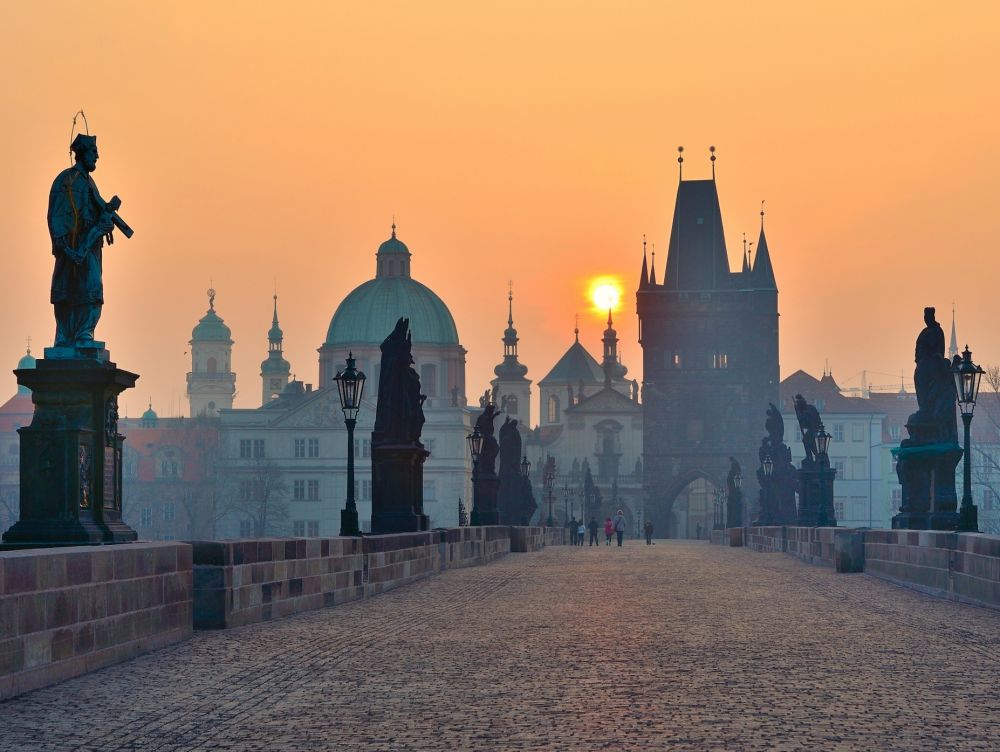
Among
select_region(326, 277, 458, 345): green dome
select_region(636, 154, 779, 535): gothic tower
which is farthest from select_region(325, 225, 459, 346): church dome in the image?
select_region(636, 154, 779, 535): gothic tower

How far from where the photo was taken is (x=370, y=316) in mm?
149750

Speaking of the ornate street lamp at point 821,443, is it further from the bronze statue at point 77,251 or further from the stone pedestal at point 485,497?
the bronze statue at point 77,251

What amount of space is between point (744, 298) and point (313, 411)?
34.0m

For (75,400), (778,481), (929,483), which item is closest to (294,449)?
(778,481)

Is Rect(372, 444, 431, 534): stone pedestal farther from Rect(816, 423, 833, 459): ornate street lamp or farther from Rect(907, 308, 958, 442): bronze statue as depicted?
Rect(816, 423, 833, 459): ornate street lamp

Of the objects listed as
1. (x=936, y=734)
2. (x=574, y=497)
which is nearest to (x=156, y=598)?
(x=936, y=734)

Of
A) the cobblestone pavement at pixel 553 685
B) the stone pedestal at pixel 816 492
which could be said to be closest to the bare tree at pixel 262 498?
the stone pedestal at pixel 816 492

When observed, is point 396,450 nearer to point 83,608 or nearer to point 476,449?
point 476,449

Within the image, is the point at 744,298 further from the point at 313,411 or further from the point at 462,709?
the point at 462,709

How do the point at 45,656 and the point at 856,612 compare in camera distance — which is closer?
the point at 45,656

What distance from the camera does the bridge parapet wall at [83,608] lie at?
11531 mm

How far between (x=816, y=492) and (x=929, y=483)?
699 inches

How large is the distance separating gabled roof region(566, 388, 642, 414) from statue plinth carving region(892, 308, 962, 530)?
13521 centimetres

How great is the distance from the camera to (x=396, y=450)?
31734mm
